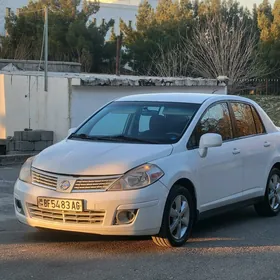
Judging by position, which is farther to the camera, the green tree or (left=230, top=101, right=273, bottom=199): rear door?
the green tree

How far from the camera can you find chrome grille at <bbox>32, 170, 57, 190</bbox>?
5.90m

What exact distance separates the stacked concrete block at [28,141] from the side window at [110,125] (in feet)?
25.7

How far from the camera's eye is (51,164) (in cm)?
604

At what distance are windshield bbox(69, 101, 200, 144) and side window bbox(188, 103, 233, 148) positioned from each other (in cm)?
15

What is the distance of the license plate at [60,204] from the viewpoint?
573 cm

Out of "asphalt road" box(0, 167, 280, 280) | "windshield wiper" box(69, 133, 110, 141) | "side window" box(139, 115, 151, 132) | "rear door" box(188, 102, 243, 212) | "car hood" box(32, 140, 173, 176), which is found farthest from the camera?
"side window" box(139, 115, 151, 132)

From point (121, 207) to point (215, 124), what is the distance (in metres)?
2.00

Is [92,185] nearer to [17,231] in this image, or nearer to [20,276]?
[20,276]

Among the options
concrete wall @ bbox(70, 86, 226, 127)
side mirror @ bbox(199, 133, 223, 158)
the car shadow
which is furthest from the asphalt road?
concrete wall @ bbox(70, 86, 226, 127)

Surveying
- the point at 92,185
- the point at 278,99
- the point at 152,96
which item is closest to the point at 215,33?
the point at 278,99

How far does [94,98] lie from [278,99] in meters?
18.2

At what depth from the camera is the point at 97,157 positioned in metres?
6.00

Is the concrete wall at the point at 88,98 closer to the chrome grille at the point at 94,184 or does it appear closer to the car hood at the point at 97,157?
the car hood at the point at 97,157

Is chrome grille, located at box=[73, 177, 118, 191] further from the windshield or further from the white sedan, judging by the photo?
the windshield
